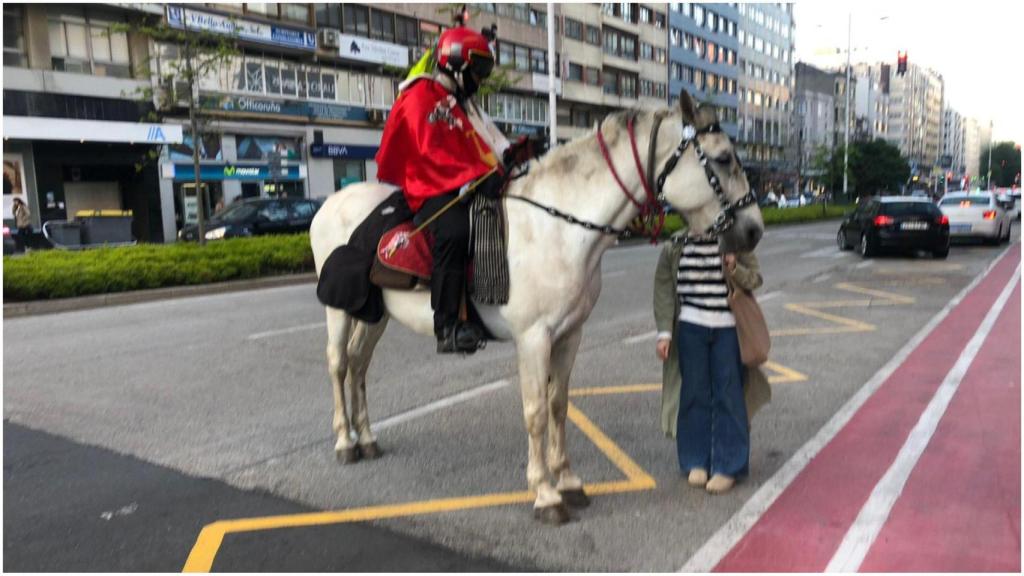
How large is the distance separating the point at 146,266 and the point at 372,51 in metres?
25.0

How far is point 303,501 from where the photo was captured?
13.9 ft

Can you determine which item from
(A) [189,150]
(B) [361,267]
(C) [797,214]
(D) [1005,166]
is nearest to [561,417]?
(B) [361,267]

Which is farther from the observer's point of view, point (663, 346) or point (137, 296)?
point (137, 296)

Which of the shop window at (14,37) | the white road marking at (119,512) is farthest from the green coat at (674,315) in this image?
the shop window at (14,37)

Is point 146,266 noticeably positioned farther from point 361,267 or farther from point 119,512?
point 361,267

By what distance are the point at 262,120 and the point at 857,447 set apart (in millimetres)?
31473

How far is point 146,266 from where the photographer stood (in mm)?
13672

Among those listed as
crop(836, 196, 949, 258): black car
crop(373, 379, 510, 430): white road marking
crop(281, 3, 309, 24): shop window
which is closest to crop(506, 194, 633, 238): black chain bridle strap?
crop(373, 379, 510, 430): white road marking

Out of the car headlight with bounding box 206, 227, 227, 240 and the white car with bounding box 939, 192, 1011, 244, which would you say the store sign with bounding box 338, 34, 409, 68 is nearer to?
the car headlight with bounding box 206, 227, 227, 240

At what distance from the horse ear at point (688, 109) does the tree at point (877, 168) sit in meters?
61.4

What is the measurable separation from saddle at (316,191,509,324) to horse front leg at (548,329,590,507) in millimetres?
490

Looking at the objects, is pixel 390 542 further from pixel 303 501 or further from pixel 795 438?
pixel 795 438

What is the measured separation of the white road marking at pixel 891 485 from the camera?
3.56 metres

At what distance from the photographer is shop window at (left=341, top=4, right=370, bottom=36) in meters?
35.7
